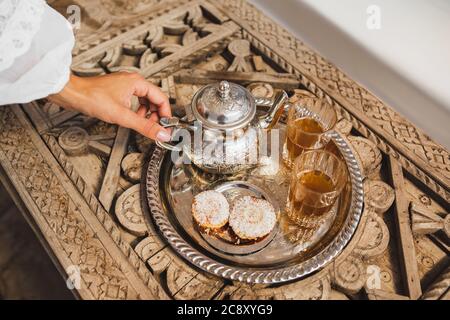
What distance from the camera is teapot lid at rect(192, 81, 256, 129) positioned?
0.74 m

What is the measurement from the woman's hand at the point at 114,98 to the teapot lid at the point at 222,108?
107 mm

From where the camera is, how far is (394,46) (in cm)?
123

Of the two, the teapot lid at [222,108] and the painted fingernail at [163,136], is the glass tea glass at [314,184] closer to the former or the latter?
the teapot lid at [222,108]

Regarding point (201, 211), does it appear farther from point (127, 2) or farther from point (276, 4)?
point (276, 4)

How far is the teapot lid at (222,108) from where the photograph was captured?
74 centimetres

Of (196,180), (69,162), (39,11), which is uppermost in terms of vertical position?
(39,11)

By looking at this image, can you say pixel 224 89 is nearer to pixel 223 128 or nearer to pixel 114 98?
pixel 223 128

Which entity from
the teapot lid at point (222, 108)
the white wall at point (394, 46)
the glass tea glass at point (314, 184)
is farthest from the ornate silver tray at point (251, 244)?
the white wall at point (394, 46)

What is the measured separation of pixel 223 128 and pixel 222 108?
4cm

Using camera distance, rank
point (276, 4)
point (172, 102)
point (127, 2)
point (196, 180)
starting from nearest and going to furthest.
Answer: point (196, 180) → point (172, 102) → point (127, 2) → point (276, 4)

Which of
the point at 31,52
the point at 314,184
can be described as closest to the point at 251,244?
the point at 314,184

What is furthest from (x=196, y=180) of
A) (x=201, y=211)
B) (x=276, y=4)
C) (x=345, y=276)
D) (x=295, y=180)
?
(x=276, y=4)

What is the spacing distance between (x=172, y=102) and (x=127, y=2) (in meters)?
0.43

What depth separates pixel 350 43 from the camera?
126 cm
